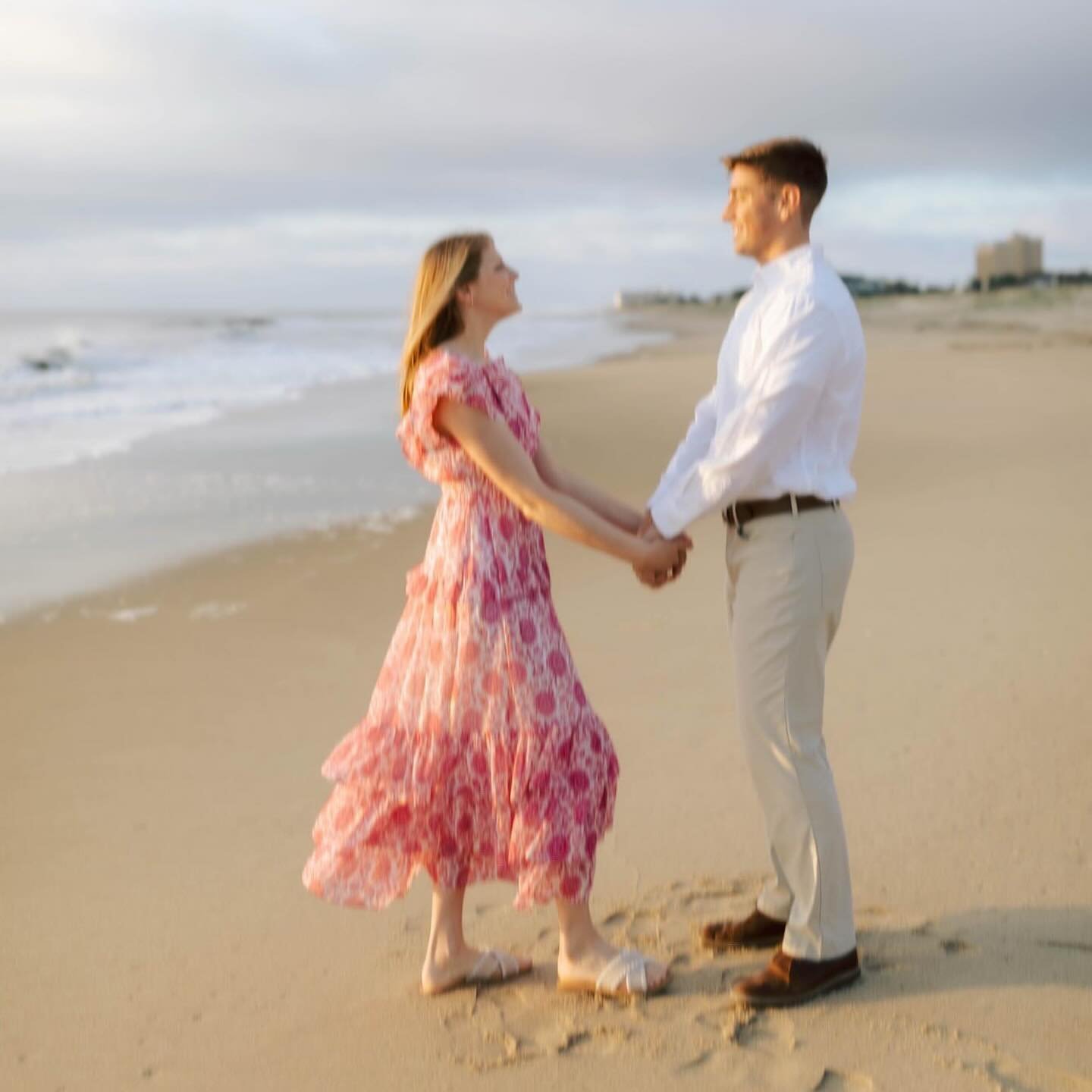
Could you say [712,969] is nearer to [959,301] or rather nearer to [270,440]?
[270,440]

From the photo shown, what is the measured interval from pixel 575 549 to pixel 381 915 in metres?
4.12

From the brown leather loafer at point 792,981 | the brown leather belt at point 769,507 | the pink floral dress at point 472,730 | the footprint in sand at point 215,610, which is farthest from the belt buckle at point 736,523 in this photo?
the footprint in sand at point 215,610

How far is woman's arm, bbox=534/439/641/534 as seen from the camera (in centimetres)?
330

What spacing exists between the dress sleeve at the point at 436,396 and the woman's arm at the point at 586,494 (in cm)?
30

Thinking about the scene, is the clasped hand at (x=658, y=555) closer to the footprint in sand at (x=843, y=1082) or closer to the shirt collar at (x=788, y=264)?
the shirt collar at (x=788, y=264)

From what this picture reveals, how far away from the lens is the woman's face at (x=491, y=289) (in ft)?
10.2

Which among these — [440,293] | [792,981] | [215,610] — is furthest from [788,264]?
[215,610]

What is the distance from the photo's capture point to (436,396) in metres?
3.02

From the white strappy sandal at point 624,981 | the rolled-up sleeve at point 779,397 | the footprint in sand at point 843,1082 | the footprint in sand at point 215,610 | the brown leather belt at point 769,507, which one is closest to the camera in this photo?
the footprint in sand at point 843,1082

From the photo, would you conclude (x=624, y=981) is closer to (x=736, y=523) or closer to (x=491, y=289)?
(x=736, y=523)

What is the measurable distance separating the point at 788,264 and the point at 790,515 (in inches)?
21.8

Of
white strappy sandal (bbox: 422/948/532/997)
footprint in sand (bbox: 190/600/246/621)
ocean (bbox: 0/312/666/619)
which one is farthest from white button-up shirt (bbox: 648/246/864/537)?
ocean (bbox: 0/312/666/619)

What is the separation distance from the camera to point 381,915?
3.62 metres

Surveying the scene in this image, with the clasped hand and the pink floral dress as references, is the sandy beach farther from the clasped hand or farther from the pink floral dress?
the clasped hand
